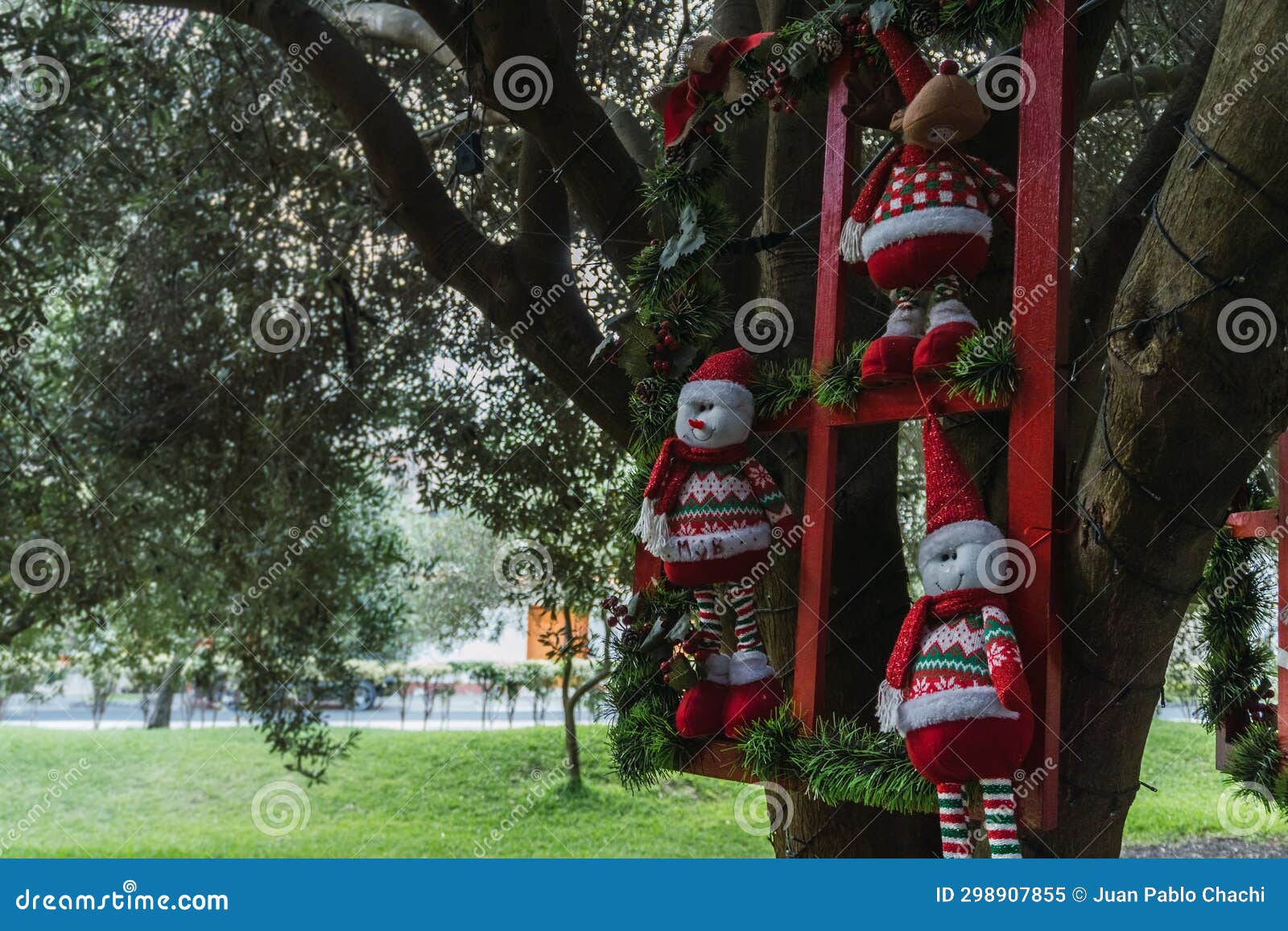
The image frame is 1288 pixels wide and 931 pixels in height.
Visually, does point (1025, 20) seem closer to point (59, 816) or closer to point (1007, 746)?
point (1007, 746)

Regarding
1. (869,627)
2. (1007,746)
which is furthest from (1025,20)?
(869,627)

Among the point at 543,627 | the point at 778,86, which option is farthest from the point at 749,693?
the point at 543,627

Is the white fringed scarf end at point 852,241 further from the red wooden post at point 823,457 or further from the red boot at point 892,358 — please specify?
the red boot at point 892,358

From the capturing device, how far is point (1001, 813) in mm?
1475

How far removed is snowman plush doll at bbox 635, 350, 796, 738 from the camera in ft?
6.10

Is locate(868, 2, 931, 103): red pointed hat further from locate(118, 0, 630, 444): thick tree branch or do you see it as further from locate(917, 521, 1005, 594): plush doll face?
locate(118, 0, 630, 444): thick tree branch

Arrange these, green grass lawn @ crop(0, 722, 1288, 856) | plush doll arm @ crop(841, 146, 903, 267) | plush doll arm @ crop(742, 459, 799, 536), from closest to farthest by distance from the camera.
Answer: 1. plush doll arm @ crop(841, 146, 903, 267)
2. plush doll arm @ crop(742, 459, 799, 536)
3. green grass lawn @ crop(0, 722, 1288, 856)

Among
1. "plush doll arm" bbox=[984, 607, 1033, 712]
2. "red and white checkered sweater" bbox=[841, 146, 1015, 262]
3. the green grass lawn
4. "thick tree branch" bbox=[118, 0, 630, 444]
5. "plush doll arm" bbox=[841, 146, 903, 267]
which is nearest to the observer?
"plush doll arm" bbox=[984, 607, 1033, 712]

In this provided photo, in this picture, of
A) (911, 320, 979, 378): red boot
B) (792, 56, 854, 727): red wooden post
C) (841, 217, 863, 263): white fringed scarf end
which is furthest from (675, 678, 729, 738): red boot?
(841, 217, 863, 263): white fringed scarf end

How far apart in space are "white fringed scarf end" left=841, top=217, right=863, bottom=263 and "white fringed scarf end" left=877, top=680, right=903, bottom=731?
26.6 inches

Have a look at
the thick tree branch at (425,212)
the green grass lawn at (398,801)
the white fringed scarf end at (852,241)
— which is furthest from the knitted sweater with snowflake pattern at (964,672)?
the green grass lawn at (398,801)

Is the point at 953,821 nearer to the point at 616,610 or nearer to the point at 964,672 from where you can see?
the point at 964,672

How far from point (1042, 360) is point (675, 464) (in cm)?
66

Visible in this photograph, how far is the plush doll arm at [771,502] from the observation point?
6.17 feet
